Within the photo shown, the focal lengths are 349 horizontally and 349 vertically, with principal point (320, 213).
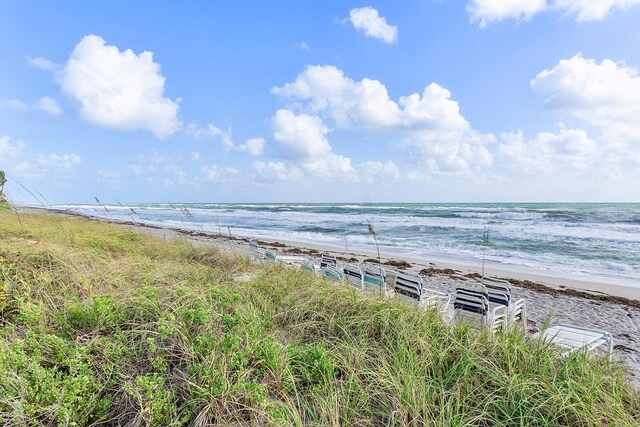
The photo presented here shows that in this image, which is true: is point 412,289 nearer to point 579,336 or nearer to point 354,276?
point 354,276

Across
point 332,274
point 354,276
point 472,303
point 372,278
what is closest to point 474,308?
point 472,303

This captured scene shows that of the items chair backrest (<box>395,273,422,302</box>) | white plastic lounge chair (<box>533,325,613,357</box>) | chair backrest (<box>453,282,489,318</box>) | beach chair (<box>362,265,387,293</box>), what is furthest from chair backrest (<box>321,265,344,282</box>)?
white plastic lounge chair (<box>533,325,613,357</box>)

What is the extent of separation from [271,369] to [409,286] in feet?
9.01

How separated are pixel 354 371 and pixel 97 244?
5478mm

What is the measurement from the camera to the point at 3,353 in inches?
79.0

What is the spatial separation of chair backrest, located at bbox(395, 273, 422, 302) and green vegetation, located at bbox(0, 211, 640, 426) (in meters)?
1.16

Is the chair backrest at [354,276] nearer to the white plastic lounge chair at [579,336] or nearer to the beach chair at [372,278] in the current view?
the beach chair at [372,278]

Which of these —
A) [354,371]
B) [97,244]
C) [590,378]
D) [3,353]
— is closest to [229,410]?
[354,371]

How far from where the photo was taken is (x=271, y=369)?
2.34m

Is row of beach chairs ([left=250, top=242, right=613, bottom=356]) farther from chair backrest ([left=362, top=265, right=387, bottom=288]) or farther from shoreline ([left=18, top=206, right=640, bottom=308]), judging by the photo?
shoreline ([left=18, top=206, right=640, bottom=308])

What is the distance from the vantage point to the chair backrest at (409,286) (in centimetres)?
448

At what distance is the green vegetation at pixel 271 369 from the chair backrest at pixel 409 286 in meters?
1.16

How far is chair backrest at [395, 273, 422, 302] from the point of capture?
448cm

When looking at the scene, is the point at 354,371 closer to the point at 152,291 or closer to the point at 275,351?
the point at 275,351
